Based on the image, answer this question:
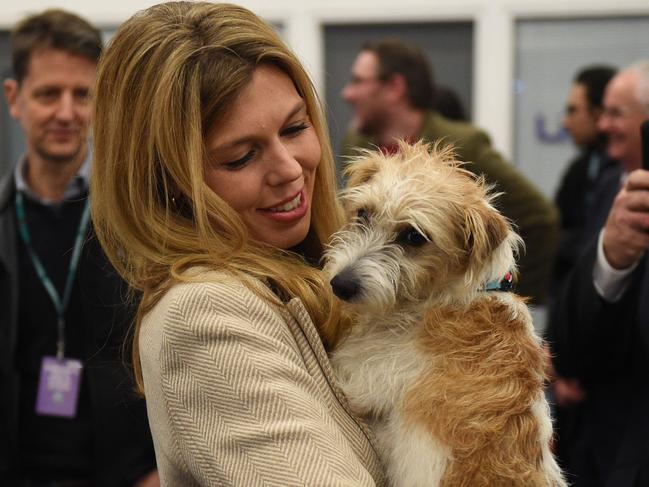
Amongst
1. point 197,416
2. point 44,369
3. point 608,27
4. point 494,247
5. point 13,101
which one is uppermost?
point 608,27

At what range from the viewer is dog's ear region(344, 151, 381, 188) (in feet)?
6.44

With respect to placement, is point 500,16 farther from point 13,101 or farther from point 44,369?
point 44,369

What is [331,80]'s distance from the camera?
6.50 m

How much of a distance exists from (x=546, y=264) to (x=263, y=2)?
2922 millimetres

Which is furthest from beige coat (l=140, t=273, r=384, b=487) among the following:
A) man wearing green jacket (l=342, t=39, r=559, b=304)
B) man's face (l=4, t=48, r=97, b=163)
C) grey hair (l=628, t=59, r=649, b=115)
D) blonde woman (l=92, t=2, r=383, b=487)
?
grey hair (l=628, t=59, r=649, b=115)

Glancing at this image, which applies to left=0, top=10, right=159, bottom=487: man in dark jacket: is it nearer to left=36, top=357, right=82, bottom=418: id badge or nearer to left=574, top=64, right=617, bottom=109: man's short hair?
left=36, top=357, right=82, bottom=418: id badge

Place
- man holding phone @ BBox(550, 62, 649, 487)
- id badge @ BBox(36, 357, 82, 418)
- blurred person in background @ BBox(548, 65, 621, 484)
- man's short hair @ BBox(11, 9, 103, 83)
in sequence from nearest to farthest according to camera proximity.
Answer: man holding phone @ BBox(550, 62, 649, 487), id badge @ BBox(36, 357, 82, 418), man's short hair @ BBox(11, 9, 103, 83), blurred person in background @ BBox(548, 65, 621, 484)

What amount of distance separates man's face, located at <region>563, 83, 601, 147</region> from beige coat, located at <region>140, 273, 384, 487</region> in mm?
4708

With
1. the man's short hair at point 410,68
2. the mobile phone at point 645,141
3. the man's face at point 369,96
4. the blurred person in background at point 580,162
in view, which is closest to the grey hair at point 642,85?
the blurred person in background at point 580,162

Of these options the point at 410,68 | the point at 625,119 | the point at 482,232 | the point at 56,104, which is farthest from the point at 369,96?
the point at 482,232

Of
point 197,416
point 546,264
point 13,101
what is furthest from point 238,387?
point 546,264

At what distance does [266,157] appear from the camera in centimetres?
163

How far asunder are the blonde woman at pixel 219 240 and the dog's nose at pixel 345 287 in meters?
0.03

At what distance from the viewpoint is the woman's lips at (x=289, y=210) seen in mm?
1700
